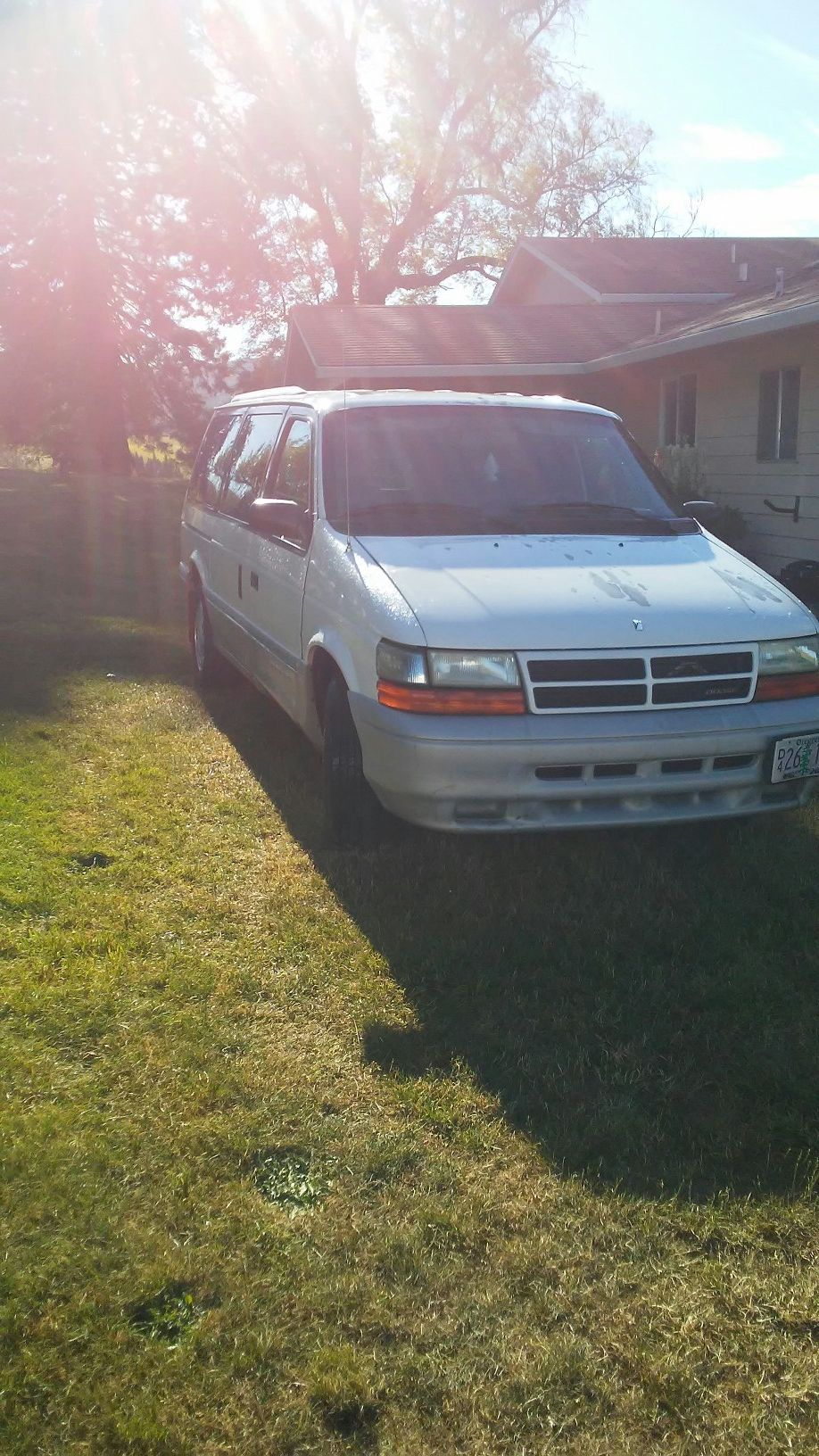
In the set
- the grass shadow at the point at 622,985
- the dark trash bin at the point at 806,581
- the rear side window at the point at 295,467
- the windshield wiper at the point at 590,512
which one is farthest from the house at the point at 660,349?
the grass shadow at the point at 622,985

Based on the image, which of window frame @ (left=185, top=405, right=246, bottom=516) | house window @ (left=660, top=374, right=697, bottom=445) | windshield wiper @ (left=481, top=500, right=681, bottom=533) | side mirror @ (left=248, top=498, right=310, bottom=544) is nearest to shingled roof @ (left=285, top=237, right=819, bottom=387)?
house window @ (left=660, top=374, right=697, bottom=445)

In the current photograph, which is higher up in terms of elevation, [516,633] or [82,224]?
[82,224]

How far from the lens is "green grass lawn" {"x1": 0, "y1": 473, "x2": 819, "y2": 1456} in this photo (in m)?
2.44

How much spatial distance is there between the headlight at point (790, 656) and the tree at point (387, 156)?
30244mm

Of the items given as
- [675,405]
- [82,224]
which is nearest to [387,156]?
[82,224]

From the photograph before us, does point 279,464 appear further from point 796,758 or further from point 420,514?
point 796,758

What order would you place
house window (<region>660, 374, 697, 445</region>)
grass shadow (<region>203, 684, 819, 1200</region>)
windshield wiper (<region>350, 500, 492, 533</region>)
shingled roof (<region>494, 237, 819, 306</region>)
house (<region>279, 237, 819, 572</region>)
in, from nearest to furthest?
grass shadow (<region>203, 684, 819, 1200</region>), windshield wiper (<region>350, 500, 492, 533</region>), house (<region>279, 237, 819, 572</region>), house window (<region>660, 374, 697, 445</region>), shingled roof (<region>494, 237, 819, 306</region>)

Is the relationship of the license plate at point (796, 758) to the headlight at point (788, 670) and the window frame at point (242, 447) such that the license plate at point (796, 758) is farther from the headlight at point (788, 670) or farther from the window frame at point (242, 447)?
the window frame at point (242, 447)

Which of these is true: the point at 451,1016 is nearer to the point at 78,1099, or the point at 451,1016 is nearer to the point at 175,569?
the point at 78,1099

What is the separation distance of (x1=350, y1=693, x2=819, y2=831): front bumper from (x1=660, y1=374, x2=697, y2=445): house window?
39.1ft

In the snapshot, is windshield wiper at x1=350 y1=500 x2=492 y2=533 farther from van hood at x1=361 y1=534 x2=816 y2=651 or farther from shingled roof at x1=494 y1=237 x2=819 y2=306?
shingled roof at x1=494 y1=237 x2=819 y2=306

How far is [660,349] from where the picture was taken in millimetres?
14625

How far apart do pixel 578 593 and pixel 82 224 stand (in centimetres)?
2768

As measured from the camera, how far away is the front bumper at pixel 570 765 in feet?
14.4
